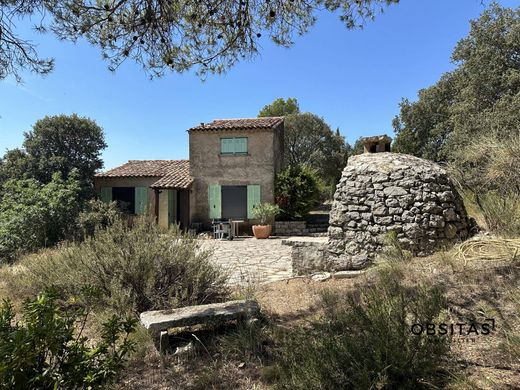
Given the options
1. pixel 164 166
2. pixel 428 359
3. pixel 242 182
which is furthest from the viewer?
pixel 164 166

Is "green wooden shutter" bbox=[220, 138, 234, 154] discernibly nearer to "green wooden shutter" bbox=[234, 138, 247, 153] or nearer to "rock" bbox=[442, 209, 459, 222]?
"green wooden shutter" bbox=[234, 138, 247, 153]

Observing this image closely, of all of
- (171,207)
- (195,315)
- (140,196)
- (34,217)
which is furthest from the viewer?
(140,196)

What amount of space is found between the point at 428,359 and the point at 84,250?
432 centimetres

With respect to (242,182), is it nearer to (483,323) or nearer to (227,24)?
(227,24)

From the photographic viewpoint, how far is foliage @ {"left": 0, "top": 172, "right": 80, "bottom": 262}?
357 inches

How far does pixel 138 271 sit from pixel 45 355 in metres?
2.22

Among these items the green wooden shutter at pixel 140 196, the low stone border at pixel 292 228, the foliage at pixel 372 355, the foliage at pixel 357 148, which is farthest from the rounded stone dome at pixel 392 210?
the foliage at pixel 357 148

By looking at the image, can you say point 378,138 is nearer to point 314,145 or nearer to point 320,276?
point 320,276

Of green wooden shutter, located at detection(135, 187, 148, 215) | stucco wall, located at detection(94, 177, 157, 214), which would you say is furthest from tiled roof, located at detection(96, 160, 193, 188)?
green wooden shutter, located at detection(135, 187, 148, 215)

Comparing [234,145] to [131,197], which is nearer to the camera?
[234,145]

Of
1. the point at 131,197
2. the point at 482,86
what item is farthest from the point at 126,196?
the point at 482,86

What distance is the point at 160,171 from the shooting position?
53.7ft

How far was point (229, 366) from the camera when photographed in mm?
2891

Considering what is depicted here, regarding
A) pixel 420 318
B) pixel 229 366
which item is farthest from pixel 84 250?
pixel 420 318
